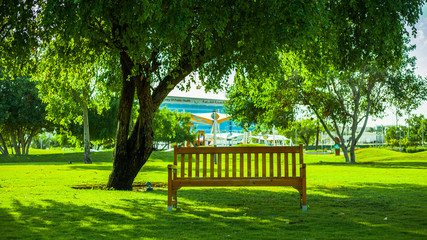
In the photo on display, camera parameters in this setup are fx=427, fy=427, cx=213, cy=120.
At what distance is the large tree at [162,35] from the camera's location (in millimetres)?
6391

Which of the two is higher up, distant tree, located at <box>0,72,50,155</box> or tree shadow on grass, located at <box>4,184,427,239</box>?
distant tree, located at <box>0,72,50,155</box>

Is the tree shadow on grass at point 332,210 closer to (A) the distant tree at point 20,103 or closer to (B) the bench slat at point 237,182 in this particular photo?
→ (B) the bench slat at point 237,182

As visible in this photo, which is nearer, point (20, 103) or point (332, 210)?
point (332, 210)

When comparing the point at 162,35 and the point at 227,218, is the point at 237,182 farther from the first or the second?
the point at 162,35

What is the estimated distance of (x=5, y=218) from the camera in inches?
239

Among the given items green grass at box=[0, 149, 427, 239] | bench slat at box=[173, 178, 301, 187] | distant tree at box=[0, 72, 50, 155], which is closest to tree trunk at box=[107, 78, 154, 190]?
green grass at box=[0, 149, 427, 239]

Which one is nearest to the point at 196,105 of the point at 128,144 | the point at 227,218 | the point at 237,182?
the point at 128,144

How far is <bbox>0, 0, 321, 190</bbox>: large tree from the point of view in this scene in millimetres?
6391

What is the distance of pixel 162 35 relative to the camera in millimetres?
6230

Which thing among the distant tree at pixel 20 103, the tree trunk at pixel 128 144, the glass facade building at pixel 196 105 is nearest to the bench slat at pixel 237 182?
the tree trunk at pixel 128 144

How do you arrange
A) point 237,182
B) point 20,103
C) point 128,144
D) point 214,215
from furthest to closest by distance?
point 20,103 → point 128,144 → point 237,182 → point 214,215

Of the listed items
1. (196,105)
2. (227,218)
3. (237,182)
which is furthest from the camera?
(196,105)

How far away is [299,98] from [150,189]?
54.5ft

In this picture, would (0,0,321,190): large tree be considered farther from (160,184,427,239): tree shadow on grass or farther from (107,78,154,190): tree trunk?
(160,184,427,239): tree shadow on grass
